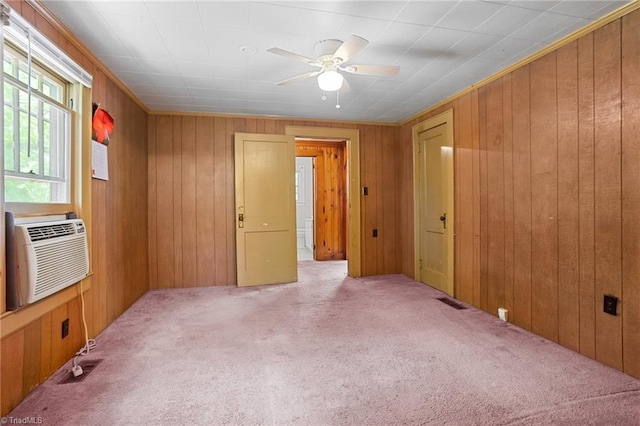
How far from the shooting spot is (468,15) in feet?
6.57

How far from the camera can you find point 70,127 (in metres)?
2.27

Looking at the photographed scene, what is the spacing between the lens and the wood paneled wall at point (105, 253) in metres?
1.75

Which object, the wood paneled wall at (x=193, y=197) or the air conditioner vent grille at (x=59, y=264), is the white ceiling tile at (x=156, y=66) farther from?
the air conditioner vent grille at (x=59, y=264)

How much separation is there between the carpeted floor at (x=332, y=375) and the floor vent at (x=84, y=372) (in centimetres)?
4

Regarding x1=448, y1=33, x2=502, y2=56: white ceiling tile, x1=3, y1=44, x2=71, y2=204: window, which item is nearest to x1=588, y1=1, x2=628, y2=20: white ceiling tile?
x1=448, y1=33, x2=502, y2=56: white ceiling tile

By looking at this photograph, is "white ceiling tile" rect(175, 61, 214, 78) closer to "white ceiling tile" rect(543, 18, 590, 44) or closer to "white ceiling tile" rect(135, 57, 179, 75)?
"white ceiling tile" rect(135, 57, 179, 75)

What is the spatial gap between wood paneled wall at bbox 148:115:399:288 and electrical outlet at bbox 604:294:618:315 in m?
3.81

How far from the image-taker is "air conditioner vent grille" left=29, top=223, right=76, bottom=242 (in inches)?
68.7

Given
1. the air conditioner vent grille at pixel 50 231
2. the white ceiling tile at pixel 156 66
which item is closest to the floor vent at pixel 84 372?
the air conditioner vent grille at pixel 50 231

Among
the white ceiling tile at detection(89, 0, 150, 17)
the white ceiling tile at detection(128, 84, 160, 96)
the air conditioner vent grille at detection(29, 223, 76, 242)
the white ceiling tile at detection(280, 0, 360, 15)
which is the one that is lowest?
the air conditioner vent grille at detection(29, 223, 76, 242)

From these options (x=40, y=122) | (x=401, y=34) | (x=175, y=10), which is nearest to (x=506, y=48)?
(x=401, y=34)

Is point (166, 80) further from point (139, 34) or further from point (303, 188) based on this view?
point (303, 188)

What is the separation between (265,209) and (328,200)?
222 centimetres

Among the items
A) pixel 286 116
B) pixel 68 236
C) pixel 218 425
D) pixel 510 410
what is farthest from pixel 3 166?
pixel 286 116
